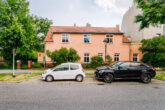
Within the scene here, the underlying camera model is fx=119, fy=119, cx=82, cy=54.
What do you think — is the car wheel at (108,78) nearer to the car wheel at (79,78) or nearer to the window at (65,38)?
the car wheel at (79,78)

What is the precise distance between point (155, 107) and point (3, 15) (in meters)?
27.2

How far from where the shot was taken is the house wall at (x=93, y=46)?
20.8 meters

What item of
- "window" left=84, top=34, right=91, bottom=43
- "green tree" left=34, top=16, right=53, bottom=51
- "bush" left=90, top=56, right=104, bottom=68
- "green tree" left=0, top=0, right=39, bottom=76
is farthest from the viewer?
"green tree" left=34, top=16, right=53, bottom=51

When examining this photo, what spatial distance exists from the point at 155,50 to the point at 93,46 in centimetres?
979

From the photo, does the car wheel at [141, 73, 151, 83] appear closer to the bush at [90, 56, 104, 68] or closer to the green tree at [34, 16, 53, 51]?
the bush at [90, 56, 104, 68]

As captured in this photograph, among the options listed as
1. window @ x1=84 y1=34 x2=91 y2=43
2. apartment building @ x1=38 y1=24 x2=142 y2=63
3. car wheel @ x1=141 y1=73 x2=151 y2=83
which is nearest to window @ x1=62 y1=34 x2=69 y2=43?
apartment building @ x1=38 y1=24 x2=142 y2=63

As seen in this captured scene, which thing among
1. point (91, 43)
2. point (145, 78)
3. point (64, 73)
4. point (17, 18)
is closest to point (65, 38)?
point (91, 43)

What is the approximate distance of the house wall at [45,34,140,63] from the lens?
818 inches

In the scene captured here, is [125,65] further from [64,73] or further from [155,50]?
[155,50]

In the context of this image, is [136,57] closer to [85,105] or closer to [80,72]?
[80,72]

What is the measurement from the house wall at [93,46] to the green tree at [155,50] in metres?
3.28

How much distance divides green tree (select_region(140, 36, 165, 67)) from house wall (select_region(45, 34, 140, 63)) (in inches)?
129

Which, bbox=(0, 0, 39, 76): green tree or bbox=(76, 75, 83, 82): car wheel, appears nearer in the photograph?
bbox=(76, 75, 83, 82): car wheel

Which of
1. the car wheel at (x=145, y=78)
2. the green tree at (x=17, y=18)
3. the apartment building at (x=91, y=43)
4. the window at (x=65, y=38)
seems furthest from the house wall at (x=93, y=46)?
the car wheel at (x=145, y=78)
